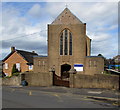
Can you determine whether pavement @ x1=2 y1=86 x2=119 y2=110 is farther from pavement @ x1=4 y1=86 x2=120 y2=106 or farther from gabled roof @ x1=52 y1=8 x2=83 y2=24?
gabled roof @ x1=52 y1=8 x2=83 y2=24

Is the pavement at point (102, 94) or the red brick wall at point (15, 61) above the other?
the red brick wall at point (15, 61)

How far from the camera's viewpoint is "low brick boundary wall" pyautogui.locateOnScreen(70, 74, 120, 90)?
1961cm

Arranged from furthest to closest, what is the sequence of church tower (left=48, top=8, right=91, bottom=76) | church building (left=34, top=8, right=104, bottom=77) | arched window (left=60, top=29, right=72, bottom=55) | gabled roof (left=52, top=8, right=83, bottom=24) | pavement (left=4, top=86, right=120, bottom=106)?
gabled roof (left=52, top=8, right=83, bottom=24)
arched window (left=60, top=29, right=72, bottom=55)
church tower (left=48, top=8, right=91, bottom=76)
church building (left=34, top=8, right=104, bottom=77)
pavement (left=4, top=86, right=120, bottom=106)

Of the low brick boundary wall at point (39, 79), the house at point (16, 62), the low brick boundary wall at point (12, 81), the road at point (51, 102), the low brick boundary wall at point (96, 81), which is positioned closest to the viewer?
the road at point (51, 102)

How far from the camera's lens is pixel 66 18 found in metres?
34.9

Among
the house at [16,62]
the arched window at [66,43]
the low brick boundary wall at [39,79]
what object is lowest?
the low brick boundary wall at [39,79]

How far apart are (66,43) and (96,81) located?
48.4 ft

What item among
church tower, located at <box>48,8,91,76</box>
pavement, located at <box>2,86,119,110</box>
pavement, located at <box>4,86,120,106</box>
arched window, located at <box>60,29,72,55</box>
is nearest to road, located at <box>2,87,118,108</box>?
pavement, located at <box>2,86,119,110</box>

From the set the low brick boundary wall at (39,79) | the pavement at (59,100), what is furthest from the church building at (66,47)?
the pavement at (59,100)

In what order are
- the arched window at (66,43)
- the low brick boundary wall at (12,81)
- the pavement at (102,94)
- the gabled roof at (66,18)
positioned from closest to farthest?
the pavement at (102,94) < the low brick boundary wall at (12,81) < the arched window at (66,43) < the gabled roof at (66,18)

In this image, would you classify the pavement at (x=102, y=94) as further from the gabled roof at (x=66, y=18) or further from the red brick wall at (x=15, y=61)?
the red brick wall at (x=15, y=61)

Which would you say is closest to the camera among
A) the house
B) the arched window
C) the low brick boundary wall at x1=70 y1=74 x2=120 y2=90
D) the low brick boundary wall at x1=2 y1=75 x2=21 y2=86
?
the low brick boundary wall at x1=70 y1=74 x2=120 y2=90

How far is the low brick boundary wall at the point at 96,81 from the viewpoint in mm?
19608

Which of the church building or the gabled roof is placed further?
the gabled roof
